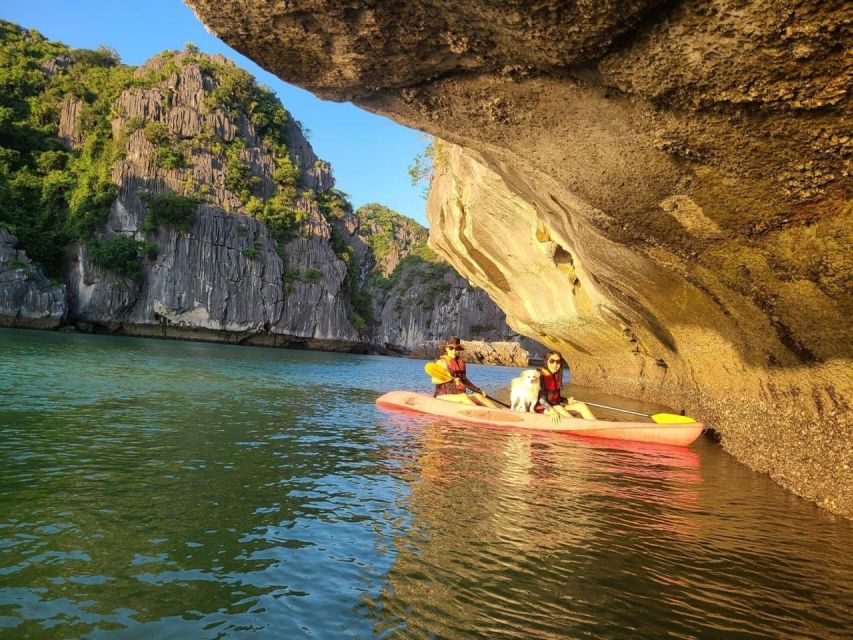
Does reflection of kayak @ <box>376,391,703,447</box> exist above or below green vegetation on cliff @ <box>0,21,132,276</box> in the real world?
below

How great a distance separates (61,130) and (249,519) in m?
67.3

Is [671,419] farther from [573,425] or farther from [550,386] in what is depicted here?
[550,386]

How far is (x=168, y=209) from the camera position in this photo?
5128 cm

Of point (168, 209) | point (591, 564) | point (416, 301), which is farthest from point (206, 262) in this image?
point (591, 564)

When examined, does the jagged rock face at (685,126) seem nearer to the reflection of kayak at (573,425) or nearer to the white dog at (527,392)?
the reflection of kayak at (573,425)

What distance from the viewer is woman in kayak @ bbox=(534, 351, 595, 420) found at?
11578mm

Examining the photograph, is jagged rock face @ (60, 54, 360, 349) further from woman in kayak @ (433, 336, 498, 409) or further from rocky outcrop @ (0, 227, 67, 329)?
woman in kayak @ (433, 336, 498, 409)

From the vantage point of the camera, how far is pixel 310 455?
297 inches

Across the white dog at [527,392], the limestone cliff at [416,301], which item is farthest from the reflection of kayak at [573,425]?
the limestone cliff at [416,301]

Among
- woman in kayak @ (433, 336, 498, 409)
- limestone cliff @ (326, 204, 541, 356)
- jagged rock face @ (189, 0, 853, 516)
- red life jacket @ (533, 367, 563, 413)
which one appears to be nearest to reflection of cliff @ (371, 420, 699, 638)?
jagged rock face @ (189, 0, 853, 516)

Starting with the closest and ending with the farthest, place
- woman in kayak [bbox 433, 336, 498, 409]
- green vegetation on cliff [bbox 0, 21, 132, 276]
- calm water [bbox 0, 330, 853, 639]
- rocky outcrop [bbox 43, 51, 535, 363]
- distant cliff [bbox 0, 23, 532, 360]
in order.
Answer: calm water [bbox 0, 330, 853, 639]
woman in kayak [bbox 433, 336, 498, 409]
distant cliff [bbox 0, 23, 532, 360]
rocky outcrop [bbox 43, 51, 535, 363]
green vegetation on cliff [bbox 0, 21, 132, 276]

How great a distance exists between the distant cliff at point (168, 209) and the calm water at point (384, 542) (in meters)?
43.4

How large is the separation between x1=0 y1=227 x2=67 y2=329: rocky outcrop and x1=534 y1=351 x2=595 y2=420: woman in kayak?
42.1 meters

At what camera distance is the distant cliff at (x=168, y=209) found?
4888 centimetres
